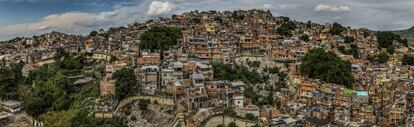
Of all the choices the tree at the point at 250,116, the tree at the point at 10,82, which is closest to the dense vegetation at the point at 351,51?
the tree at the point at 250,116

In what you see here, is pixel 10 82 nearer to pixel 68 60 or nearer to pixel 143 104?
pixel 68 60

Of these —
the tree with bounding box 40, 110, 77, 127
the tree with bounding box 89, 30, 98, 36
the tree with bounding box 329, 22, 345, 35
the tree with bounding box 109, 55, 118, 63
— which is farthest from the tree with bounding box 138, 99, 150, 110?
the tree with bounding box 89, 30, 98, 36

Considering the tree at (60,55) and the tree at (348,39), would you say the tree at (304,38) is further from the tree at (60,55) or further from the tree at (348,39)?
the tree at (60,55)

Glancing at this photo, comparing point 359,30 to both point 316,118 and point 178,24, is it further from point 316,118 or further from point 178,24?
point 316,118

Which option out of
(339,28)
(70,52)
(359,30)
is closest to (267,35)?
(339,28)

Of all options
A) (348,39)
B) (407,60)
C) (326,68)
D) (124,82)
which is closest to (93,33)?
(348,39)
